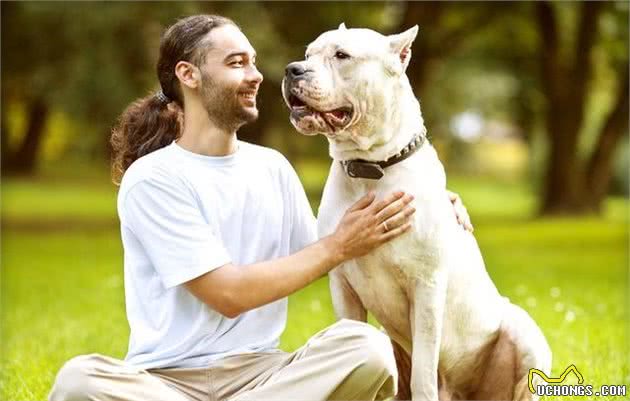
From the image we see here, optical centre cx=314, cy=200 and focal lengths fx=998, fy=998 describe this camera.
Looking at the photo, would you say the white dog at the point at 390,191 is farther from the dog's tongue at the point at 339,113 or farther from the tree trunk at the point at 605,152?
the tree trunk at the point at 605,152

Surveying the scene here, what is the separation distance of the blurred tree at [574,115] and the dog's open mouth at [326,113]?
16155 mm

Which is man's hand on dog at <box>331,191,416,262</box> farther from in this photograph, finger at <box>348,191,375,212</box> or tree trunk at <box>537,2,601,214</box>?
tree trunk at <box>537,2,601,214</box>

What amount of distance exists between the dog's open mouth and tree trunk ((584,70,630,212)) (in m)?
16.2

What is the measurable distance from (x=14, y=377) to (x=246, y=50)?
102 inches

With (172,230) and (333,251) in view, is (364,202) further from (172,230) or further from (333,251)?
(172,230)

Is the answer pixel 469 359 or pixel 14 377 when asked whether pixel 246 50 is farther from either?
pixel 14 377

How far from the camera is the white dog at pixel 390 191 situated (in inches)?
153

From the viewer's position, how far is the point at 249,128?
58.0ft

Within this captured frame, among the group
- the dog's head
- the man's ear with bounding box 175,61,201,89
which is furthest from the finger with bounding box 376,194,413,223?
the man's ear with bounding box 175,61,201,89

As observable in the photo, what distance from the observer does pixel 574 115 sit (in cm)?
1959

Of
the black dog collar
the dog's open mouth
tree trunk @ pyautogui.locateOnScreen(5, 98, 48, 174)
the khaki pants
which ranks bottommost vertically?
the khaki pants

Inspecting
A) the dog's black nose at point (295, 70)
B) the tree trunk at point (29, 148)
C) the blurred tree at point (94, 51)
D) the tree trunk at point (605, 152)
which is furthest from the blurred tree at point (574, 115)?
the dog's black nose at point (295, 70)

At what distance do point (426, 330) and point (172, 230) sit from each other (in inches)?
43.0

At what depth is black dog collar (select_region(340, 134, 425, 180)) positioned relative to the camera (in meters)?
3.99
